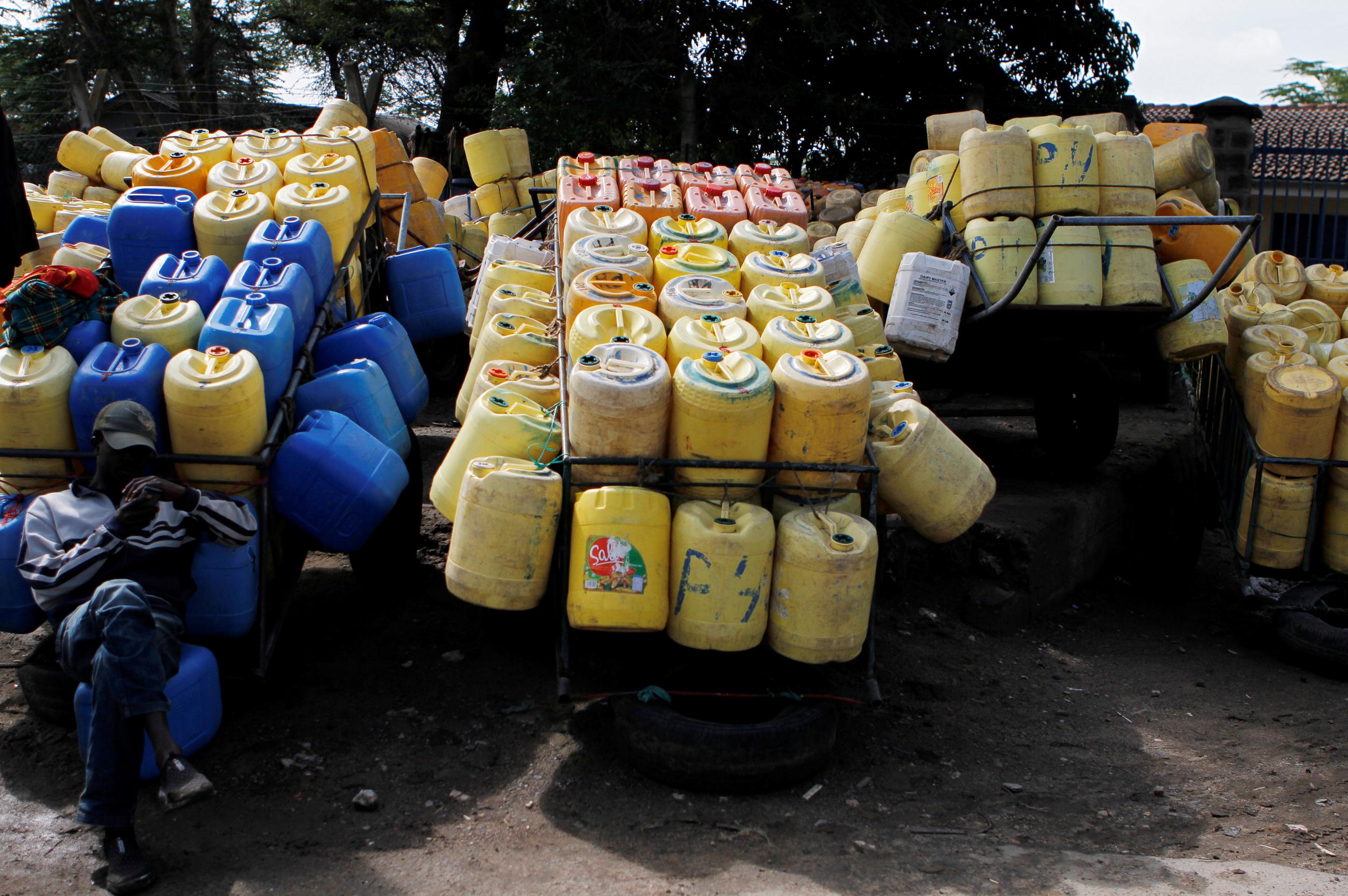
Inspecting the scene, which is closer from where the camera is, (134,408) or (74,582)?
(74,582)

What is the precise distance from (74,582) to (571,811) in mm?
1862

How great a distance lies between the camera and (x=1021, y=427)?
364 inches

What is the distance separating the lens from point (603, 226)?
18.5ft

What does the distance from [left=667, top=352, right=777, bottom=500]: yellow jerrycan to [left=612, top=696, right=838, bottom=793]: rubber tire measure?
841 millimetres

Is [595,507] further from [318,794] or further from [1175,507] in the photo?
[1175,507]

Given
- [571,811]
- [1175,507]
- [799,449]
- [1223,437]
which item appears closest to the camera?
[571,811]

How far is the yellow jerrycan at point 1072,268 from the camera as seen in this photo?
6.16 metres

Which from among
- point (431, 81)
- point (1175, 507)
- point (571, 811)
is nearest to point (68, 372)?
point (571, 811)

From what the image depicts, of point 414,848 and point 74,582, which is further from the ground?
point 74,582

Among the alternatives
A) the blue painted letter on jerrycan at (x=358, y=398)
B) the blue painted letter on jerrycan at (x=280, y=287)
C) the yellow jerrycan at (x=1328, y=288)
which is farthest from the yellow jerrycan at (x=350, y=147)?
the yellow jerrycan at (x=1328, y=288)

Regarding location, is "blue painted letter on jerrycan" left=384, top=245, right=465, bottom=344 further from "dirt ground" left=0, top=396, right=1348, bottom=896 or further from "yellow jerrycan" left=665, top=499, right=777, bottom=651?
"yellow jerrycan" left=665, top=499, right=777, bottom=651

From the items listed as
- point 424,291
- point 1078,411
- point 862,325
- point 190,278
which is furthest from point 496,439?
point 1078,411

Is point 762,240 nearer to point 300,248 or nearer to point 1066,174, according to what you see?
point 1066,174

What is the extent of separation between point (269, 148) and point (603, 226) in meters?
2.33
